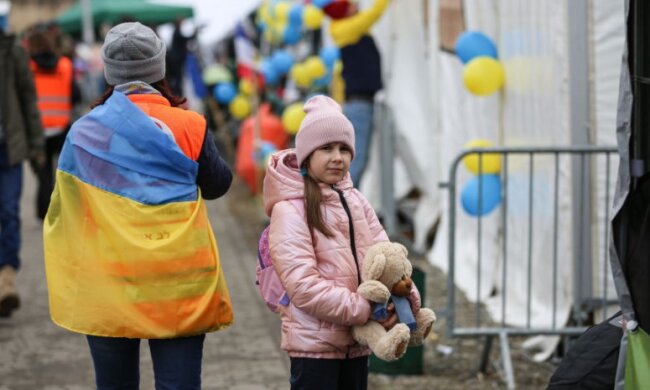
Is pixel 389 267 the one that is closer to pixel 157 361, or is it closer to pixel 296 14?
pixel 157 361

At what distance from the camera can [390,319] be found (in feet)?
13.7

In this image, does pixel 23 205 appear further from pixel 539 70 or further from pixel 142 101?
pixel 142 101

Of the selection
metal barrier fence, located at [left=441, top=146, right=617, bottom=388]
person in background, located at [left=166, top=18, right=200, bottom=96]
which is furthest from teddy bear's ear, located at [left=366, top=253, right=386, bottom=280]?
person in background, located at [left=166, top=18, right=200, bottom=96]

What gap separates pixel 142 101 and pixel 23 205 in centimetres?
1213

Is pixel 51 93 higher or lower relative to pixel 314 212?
higher

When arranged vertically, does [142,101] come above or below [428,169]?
above

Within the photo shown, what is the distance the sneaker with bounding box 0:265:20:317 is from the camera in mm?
8133

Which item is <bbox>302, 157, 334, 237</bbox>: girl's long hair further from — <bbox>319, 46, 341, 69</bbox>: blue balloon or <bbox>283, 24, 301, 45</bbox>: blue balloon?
<bbox>283, 24, 301, 45</bbox>: blue balloon

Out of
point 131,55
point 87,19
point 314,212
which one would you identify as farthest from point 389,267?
point 87,19

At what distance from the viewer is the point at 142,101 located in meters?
4.40

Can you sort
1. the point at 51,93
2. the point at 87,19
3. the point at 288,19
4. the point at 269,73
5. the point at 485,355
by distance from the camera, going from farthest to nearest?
the point at 87,19 → the point at 269,73 → the point at 288,19 → the point at 51,93 → the point at 485,355

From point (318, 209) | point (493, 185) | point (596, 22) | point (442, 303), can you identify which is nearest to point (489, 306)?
point (442, 303)

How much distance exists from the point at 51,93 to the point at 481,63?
505 centimetres

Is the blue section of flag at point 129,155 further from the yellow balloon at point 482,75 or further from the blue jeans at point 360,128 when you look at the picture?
the blue jeans at point 360,128
